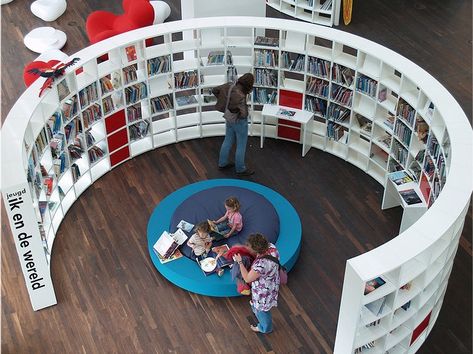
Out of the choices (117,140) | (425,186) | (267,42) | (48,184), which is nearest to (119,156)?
(117,140)

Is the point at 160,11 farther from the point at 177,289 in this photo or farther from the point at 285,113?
the point at 177,289

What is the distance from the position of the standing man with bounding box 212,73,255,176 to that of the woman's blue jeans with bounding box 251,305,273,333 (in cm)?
257

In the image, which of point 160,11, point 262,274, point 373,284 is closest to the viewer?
point 373,284

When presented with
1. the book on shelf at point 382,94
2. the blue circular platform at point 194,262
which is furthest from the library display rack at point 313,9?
the blue circular platform at point 194,262

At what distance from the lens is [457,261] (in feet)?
28.6

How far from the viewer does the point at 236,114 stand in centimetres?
927

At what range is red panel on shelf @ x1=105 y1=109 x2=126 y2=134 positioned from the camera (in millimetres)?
9531

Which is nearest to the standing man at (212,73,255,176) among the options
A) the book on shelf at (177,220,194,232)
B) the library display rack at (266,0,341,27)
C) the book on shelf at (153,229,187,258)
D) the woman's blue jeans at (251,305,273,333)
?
the book on shelf at (177,220,194,232)

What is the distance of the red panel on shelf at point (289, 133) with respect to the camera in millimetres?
10297

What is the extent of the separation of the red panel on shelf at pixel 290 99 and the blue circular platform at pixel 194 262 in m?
1.37

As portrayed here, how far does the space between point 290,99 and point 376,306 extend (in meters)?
4.09

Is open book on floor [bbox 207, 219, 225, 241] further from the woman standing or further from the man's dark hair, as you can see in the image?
the man's dark hair

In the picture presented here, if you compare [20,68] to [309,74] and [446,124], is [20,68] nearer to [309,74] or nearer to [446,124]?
[309,74]

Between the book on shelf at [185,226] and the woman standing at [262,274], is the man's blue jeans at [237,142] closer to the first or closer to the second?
the book on shelf at [185,226]
